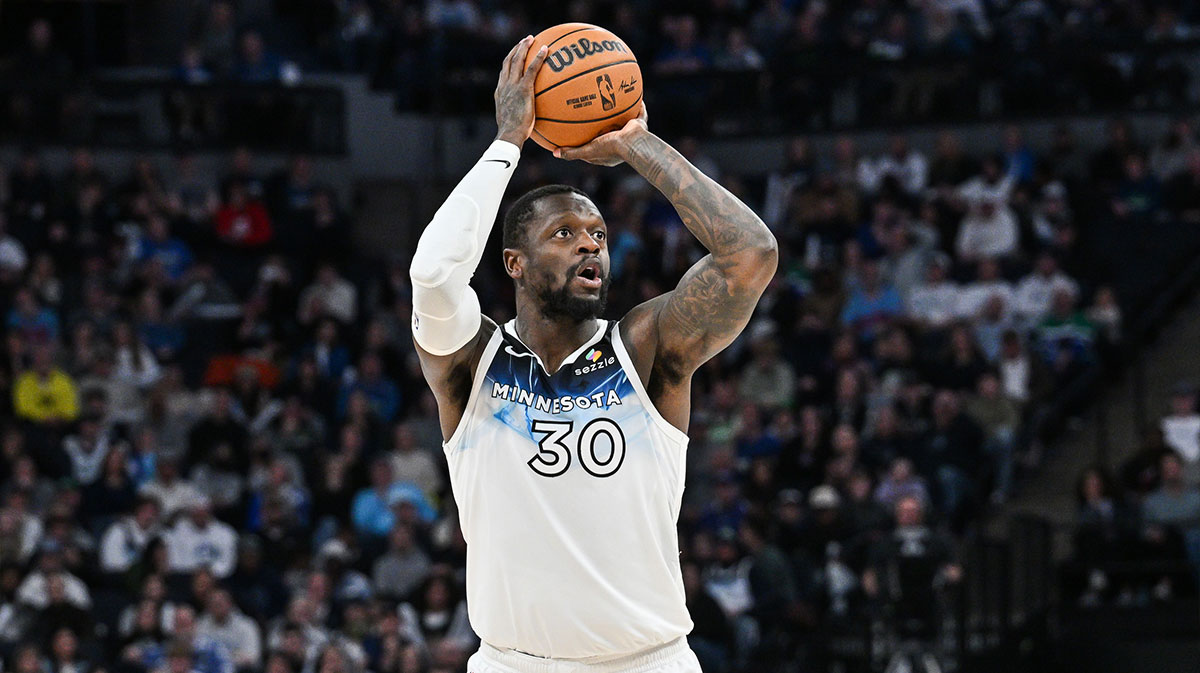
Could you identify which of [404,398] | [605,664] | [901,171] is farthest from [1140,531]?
[605,664]

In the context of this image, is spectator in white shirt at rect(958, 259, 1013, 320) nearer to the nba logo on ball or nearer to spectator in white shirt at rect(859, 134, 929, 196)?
spectator in white shirt at rect(859, 134, 929, 196)

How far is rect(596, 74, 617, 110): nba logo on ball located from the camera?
5.71 metres

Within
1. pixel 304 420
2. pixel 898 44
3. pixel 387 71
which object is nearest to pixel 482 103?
pixel 387 71

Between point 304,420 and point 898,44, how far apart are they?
9463 mm

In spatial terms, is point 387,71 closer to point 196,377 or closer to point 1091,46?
point 196,377

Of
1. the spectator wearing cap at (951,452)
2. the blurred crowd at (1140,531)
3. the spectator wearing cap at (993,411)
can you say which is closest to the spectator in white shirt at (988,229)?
the spectator wearing cap at (993,411)

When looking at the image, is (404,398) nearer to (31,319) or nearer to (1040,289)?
(31,319)

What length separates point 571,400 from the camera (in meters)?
5.67

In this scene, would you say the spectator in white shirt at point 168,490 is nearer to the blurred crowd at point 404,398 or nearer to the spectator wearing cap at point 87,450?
the blurred crowd at point 404,398

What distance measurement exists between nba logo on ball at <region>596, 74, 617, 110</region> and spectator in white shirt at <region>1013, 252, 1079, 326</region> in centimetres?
1331

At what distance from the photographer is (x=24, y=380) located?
1795 centimetres

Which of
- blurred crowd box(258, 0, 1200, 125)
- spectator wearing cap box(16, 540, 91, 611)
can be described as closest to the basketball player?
spectator wearing cap box(16, 540, 91, 611)

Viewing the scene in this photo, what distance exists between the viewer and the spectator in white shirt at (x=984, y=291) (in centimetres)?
1861

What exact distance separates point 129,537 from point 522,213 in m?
10.9
